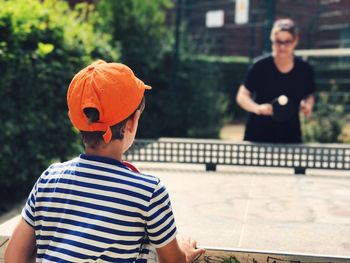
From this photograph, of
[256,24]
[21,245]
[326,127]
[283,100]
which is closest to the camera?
[21,245]

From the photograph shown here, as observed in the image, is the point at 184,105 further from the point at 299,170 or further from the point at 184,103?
the point at 299,170

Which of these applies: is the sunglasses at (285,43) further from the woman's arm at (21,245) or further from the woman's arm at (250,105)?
the woman's arm at (21,245)

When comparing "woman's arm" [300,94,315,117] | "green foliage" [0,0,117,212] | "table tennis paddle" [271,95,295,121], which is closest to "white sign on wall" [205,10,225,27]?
"green foliage" [0,0,117,212]

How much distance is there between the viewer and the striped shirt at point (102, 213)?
4.45 ft

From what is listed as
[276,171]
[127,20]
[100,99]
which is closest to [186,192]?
[276,171]

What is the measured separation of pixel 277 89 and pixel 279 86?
0.03 metres

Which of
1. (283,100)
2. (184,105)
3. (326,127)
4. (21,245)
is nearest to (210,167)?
(283,100)

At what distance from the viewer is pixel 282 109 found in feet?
12.4

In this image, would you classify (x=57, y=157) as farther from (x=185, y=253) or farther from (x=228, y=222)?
(x=185, y=253)

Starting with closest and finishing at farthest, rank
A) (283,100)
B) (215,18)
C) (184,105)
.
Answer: (283,100) → (184,105) → (215,18)

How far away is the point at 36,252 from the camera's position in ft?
5.09

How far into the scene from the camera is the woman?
3.94 meters

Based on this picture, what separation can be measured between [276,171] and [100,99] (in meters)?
2.16

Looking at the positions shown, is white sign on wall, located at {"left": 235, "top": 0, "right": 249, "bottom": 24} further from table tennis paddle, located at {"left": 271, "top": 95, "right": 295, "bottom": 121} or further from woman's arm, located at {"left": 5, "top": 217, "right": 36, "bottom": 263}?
woman's arm, located at {"left": 5, "top": 217, "right": 36, "bottom": 263}
